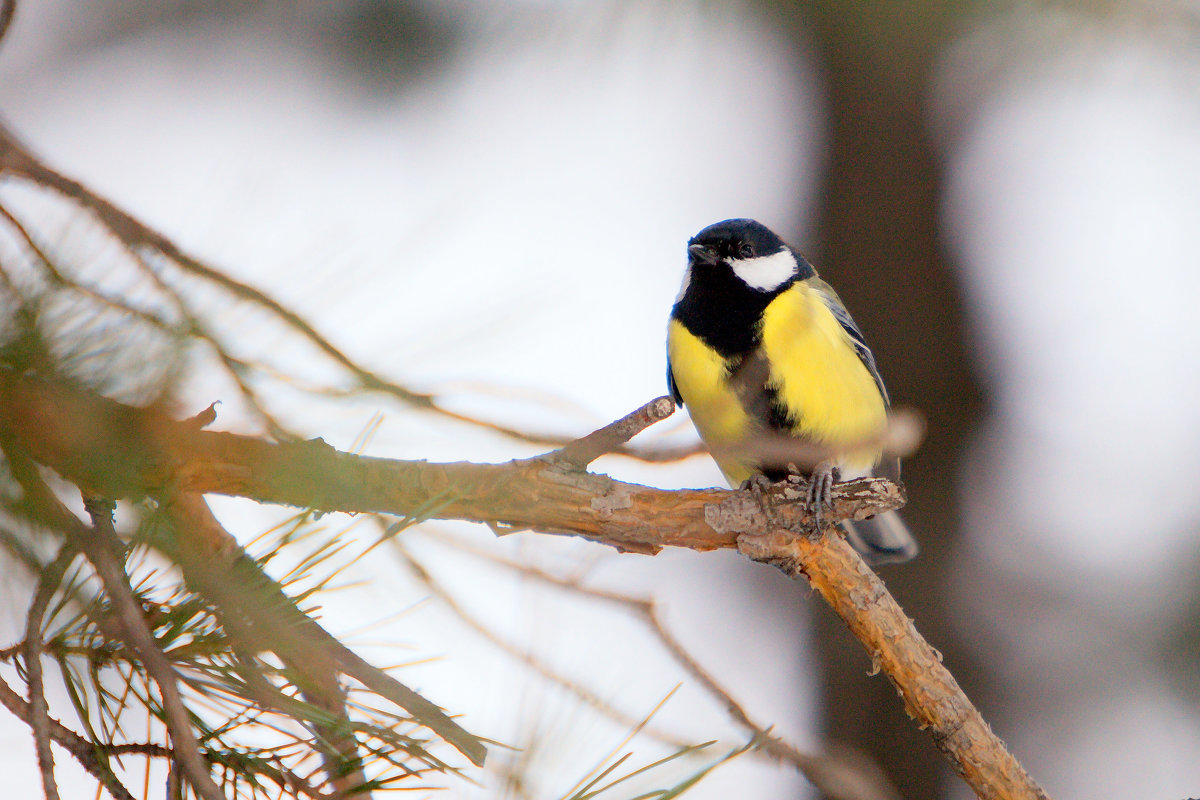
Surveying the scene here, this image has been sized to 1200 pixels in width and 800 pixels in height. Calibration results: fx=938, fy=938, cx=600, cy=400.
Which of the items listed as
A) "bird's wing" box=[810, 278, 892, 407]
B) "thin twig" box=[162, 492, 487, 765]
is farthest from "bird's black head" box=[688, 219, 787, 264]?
"thin twig" box=[162, 492, 487, 765]

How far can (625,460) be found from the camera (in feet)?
3.07

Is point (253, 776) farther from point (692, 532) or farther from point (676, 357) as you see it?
point (676, 357)

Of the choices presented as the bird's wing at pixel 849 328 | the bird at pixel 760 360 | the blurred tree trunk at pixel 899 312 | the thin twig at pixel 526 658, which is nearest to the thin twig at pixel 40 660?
the thin twig at pixel 526 658

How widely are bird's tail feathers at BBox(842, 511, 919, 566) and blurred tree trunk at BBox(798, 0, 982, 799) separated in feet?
0.70

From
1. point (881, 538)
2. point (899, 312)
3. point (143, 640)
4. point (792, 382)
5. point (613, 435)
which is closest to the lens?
point (143, 640)

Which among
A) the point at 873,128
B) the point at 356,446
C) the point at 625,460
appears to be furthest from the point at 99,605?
the point at 873,128

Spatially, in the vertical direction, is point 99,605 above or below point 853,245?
below

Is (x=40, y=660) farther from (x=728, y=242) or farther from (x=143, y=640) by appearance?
(x=728, y=242)

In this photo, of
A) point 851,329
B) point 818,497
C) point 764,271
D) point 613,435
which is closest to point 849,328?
point 851,329

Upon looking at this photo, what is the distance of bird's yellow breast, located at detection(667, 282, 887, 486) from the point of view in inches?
50.0

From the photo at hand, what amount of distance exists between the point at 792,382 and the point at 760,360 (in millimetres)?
52

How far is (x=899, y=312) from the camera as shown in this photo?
1.88m

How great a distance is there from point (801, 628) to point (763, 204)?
92cm

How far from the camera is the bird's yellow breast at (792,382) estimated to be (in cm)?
127
